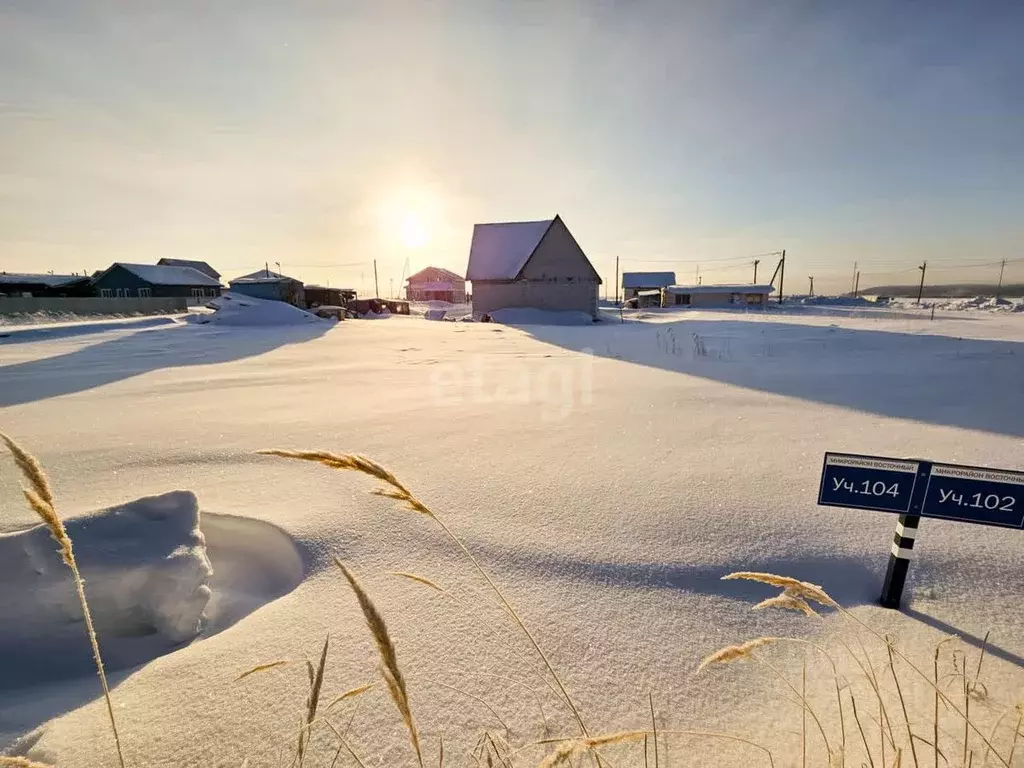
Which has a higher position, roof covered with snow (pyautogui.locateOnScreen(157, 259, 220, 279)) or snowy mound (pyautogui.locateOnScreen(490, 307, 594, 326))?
roof covered with snow (pyautogui.locateOnScreen(157, 259, 220, 279))

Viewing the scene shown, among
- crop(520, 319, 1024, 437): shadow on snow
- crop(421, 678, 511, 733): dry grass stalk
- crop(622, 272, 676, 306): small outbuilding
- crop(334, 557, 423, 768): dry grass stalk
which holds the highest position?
crop(622, 272, 676, 306): small outbuilding

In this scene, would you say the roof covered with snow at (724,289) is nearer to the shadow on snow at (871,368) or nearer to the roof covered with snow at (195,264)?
the shadow on snow at (871,368)

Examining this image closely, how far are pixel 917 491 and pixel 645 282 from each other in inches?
2266

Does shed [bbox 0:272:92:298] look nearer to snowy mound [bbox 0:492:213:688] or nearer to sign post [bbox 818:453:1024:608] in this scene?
snowy mound [bbox 0:492:213:688]

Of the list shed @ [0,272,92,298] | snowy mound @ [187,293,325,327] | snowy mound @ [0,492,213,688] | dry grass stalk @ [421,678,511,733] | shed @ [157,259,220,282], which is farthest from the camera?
shed @ [157,259,220,282]

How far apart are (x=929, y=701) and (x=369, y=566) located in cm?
240

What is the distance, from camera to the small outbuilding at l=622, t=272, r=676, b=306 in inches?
2157

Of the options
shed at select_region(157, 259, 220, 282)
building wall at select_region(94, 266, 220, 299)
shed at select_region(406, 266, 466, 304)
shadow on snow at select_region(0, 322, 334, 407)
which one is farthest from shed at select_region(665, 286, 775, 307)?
shed at select_region(157, 259, 220, 282)

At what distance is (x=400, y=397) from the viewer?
6.20 metres

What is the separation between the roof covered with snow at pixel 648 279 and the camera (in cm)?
5497

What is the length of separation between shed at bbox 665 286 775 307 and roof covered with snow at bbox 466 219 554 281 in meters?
30.2

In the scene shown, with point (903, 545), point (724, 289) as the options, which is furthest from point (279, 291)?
point (724, 289)

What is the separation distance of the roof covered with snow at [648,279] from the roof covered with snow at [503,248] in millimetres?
31915

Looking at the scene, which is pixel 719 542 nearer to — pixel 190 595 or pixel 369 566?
pixel 369 566
